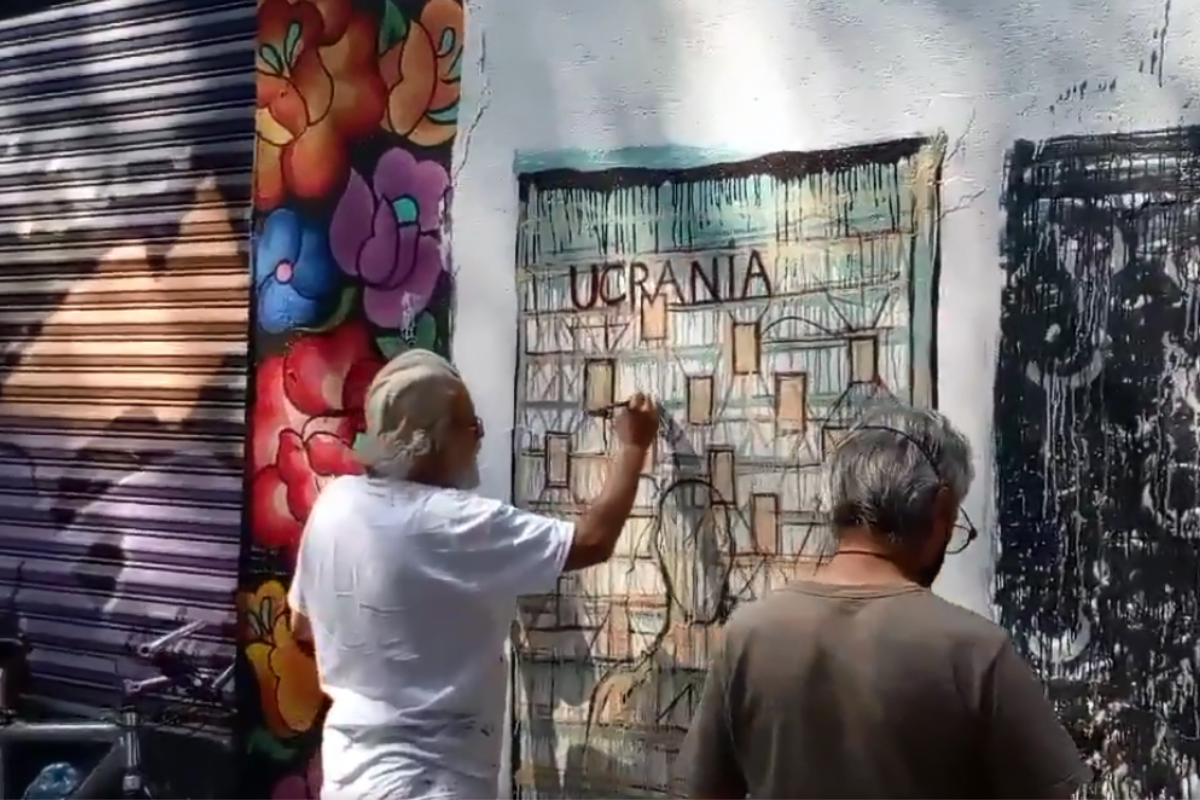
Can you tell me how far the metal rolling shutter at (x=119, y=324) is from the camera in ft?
13.7

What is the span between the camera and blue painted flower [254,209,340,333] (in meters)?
3.99

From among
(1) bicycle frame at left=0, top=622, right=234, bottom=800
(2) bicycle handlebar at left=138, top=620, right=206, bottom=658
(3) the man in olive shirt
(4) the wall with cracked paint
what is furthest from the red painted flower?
(3) the man in olive shirt

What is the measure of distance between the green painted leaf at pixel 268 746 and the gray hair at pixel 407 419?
1.30 metres

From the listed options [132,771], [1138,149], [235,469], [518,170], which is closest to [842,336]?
[1138,149]

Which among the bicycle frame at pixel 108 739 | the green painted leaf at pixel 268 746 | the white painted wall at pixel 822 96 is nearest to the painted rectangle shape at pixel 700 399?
the white painted wall at pixel 822 96

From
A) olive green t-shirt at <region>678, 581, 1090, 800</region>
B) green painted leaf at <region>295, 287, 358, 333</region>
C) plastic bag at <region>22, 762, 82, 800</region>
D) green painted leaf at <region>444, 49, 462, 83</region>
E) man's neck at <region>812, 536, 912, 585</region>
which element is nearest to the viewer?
olive green t-shirt at <region>678, 581, 1090, 800</region>

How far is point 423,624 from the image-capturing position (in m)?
2.94

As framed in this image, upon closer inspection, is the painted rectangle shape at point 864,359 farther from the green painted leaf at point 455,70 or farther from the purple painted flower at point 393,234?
the green painted leaf at point 455,70

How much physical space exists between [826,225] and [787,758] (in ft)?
4.39

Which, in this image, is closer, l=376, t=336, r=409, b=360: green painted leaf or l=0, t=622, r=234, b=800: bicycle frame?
l=376, t=336, r=409, b=360: green painted leaf

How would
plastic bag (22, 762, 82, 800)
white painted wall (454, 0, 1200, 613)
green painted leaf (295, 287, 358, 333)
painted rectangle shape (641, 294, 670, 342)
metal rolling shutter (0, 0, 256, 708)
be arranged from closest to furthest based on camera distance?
white painted wall (454, 0, 1200, 613) < painted rectangle shape (641, 294, 670, 342) < green painted leaf (295, 287, 358, 333) < metal rolling shutter (0, 0, 256, 708) < plastic bag (22, 762, 82, 800)

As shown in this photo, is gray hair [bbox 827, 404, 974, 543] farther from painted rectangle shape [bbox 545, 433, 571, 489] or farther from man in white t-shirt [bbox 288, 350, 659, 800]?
painted rectangle shape [bbox 545, 433, 571, 489]

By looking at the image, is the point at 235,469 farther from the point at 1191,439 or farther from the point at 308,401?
the point at 1191,439

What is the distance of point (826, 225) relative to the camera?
326cm
